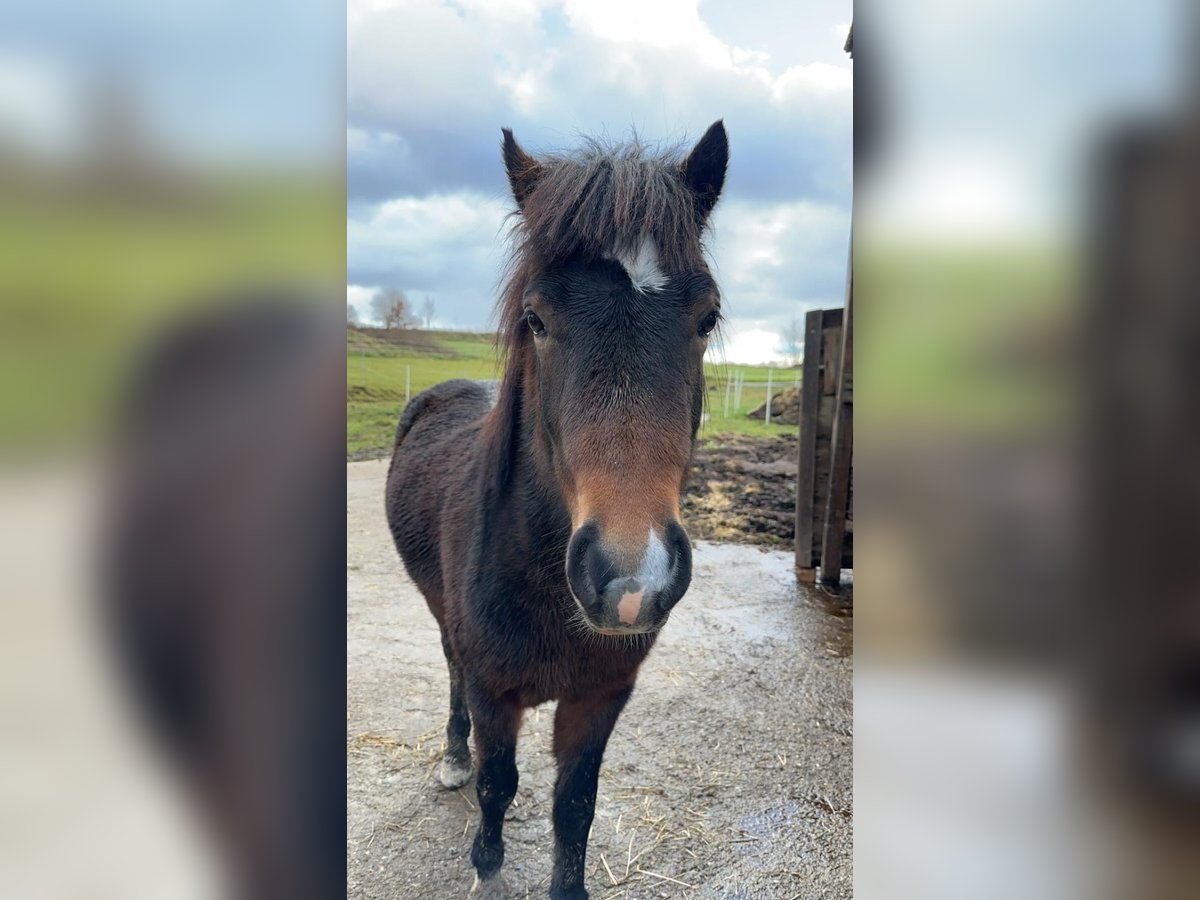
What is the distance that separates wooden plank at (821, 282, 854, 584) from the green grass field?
1.35 meters

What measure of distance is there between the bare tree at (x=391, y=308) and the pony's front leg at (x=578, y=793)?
1110mm

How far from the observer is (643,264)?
45.9 inches

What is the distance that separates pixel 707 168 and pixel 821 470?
291cm
